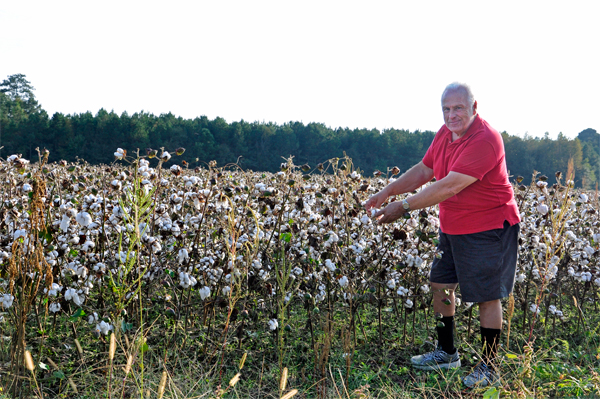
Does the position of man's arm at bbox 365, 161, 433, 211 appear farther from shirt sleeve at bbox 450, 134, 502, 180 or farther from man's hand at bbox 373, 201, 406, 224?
shirt sleeve at bbox 450, 134, 502, 180

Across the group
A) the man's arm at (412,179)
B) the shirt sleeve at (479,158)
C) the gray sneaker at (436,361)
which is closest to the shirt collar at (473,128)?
the shirt sleeve at (479,158)

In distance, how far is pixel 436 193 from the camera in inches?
109

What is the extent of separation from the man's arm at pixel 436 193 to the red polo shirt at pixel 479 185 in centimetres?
5

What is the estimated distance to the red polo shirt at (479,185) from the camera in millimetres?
2719

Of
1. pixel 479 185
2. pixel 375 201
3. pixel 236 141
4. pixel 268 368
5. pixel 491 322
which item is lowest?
pixel 268 368

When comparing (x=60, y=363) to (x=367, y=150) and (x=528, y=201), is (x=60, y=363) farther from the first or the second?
(x=367, y=150)

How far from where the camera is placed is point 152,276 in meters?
3.23

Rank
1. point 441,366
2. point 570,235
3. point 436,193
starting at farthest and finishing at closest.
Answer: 1. point 570,235
2. point 441,366
3. point 436,193

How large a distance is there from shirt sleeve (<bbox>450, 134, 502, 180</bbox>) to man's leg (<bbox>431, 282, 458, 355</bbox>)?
3.12 ft

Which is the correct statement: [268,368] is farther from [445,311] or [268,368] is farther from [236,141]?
[236,141]

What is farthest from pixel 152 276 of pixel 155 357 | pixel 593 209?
pixel 593 209

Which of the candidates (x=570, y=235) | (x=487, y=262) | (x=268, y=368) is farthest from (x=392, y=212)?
(x=570, y=235)

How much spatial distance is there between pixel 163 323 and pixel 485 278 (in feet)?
8.61

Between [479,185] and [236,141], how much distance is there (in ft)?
150
